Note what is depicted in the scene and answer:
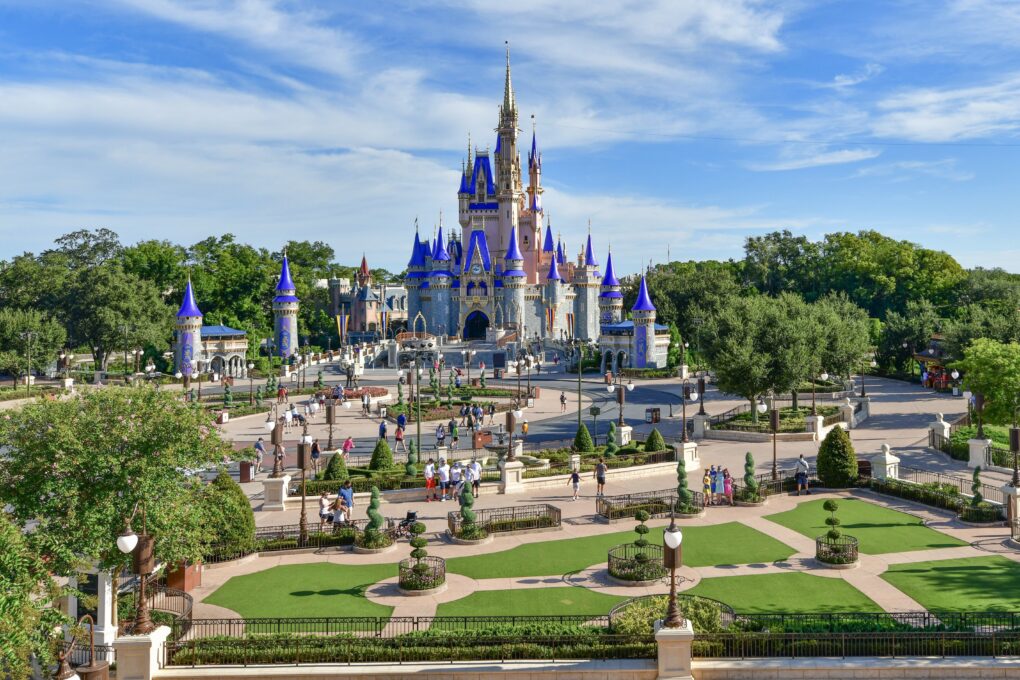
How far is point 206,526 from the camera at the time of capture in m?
18.8

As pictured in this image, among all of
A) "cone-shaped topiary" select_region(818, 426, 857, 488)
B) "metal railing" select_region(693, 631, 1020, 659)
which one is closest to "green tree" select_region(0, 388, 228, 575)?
"metal railing" select_region(693, 631, 1020, 659)

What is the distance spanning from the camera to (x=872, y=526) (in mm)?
23625

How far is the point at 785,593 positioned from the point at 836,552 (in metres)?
2.65

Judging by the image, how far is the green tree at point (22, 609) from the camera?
40.0 ft

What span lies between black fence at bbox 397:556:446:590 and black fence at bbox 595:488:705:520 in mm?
7331

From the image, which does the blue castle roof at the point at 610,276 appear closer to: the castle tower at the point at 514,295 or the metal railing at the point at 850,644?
the castle tower at the point at 514,295

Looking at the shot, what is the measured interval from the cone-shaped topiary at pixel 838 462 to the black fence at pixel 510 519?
10.6 m

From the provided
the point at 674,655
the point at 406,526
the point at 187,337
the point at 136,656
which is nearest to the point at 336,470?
the point at 406,526

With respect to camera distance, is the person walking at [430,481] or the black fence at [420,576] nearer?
the black fence at [420,576]

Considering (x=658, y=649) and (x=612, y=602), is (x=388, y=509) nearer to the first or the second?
(x=612, y=602)

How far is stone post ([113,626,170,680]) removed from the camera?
1386cm

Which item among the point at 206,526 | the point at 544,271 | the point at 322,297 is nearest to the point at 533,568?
the point at 206,526

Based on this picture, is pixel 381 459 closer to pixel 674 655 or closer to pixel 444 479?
pixel 444 479

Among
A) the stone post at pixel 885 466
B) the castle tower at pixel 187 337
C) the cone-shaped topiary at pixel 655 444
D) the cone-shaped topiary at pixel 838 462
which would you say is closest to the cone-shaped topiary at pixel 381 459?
the cone-shaped topiary at pixel 655 444
